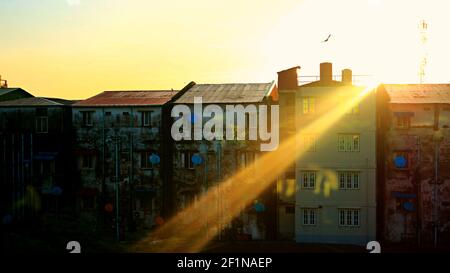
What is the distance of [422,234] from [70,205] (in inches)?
1166

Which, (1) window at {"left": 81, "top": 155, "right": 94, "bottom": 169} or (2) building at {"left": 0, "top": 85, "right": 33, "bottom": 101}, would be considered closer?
(1) window at {"left": 81, "top": 155, "right": 94, "bottom": 169}

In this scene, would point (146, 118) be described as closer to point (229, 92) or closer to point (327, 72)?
point (229, 92)

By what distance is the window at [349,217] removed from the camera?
1567 inches

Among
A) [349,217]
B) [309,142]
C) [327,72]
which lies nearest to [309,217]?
[349,217]

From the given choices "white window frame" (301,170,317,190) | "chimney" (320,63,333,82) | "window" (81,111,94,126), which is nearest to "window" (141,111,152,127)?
"window" (81,111,94,126)

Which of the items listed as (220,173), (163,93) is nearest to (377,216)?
(220,173)

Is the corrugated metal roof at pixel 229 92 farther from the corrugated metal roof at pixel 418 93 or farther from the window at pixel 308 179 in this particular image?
the corrugated metal roof at pixel 418 93

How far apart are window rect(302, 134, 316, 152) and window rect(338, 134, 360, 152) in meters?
2.10

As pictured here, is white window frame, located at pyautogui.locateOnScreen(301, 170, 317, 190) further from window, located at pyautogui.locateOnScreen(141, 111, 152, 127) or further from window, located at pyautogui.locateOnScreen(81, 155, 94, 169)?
window, located at pyautogui.locateOnScreen(81, 155, 94, 169)

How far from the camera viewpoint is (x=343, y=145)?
4022cm

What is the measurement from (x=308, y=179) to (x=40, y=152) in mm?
23214

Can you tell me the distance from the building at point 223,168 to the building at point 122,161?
60.1 inches

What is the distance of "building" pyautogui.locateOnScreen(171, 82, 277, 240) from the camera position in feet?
133

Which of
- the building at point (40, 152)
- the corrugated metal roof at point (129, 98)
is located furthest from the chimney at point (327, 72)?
the building at point (40, 152)
